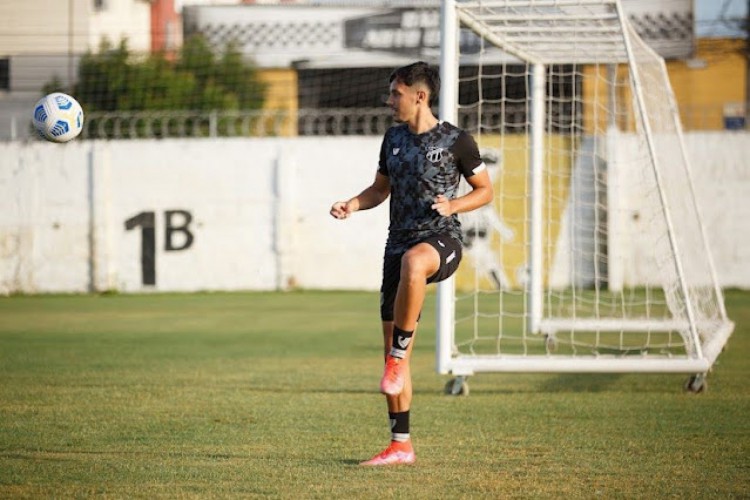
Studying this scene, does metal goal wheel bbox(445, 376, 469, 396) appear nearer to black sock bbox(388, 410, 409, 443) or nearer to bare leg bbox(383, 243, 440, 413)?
black sock bbox(388, 410, 409, 443)

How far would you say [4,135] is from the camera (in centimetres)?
3186

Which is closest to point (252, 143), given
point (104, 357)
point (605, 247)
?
point (605, 247)

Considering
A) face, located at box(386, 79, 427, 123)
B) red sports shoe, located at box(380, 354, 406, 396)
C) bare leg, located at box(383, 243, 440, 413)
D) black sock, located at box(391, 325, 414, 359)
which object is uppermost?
face, located at box(386, 79, 427, 123)

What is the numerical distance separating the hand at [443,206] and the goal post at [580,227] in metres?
3.71

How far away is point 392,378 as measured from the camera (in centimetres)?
698

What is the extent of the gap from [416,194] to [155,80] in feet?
76.1

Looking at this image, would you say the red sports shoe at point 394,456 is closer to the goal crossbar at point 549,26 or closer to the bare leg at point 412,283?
the bare leg at point 412,283

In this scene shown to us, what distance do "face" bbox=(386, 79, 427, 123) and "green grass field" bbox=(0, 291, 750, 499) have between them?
1940 millimetres

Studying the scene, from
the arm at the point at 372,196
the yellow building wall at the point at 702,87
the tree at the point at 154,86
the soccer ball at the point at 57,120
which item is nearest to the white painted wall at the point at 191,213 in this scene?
the tree at the point at 154,86

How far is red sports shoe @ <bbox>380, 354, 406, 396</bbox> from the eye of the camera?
274 inches

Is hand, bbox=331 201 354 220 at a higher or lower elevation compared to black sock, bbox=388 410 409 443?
higher

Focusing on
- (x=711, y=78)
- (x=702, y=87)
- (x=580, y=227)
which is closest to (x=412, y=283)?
(x=580, y=227)

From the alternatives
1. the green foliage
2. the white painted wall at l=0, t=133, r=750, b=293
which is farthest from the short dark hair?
the green foliage

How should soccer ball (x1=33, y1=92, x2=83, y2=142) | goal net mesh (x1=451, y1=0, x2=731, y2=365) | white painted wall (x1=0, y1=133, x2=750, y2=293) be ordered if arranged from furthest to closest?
white painted wall (x1=0, y1=133, x2=750, y2=293), goal net mesh (x1=451, y1=0, x2=731, y2=365), soccer ball (x1=33, y1=92, x2=83, y2=142)
